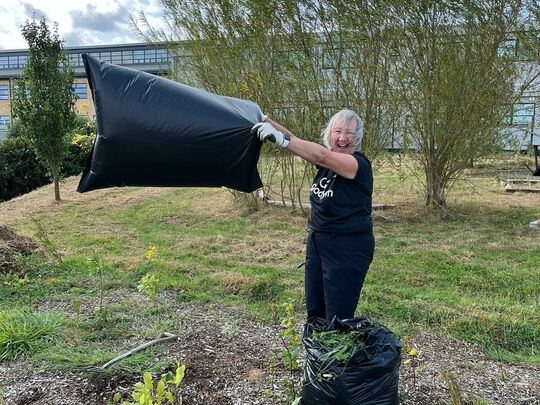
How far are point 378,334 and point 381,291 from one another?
2463 millimetres

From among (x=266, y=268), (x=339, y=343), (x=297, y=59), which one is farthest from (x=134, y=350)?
(x=297, y=59)

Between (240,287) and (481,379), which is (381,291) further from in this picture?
(481,379)

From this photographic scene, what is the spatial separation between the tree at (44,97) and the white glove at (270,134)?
9.59 meters

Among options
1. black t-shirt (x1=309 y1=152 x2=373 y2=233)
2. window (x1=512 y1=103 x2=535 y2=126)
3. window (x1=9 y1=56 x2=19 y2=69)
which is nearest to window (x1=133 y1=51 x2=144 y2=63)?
window (x1=9 y1=56 x2=19 y2=69)

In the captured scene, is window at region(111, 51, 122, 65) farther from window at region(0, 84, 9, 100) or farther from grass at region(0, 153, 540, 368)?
grass at region(0, 153, 540, 368)

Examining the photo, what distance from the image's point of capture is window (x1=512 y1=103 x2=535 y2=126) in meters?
9.45

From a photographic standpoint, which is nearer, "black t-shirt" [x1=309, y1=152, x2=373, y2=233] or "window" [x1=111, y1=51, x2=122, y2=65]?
"black t-shirt" [x1=309, y1=152, x2=373, y2=233]

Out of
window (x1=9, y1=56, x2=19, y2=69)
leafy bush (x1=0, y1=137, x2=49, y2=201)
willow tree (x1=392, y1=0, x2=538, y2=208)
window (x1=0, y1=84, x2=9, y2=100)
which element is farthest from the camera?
window (x1=9, y1=56, x2=19, y2=69)

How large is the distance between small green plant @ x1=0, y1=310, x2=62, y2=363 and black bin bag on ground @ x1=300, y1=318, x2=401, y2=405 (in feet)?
6.99

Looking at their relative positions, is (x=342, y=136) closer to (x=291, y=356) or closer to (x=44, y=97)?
(x=291, y=356)

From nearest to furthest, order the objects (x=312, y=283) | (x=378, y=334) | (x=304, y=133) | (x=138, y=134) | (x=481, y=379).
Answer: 1. (x=378, y=334)
2. (x=138, y=134)
3. (x=312, y=283)
4. (x=481, y=379)
5. (x=304, y=133)

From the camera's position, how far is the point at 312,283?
2.94 metres

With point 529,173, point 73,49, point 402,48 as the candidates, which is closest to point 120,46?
point 73,49

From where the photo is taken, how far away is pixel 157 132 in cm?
277
